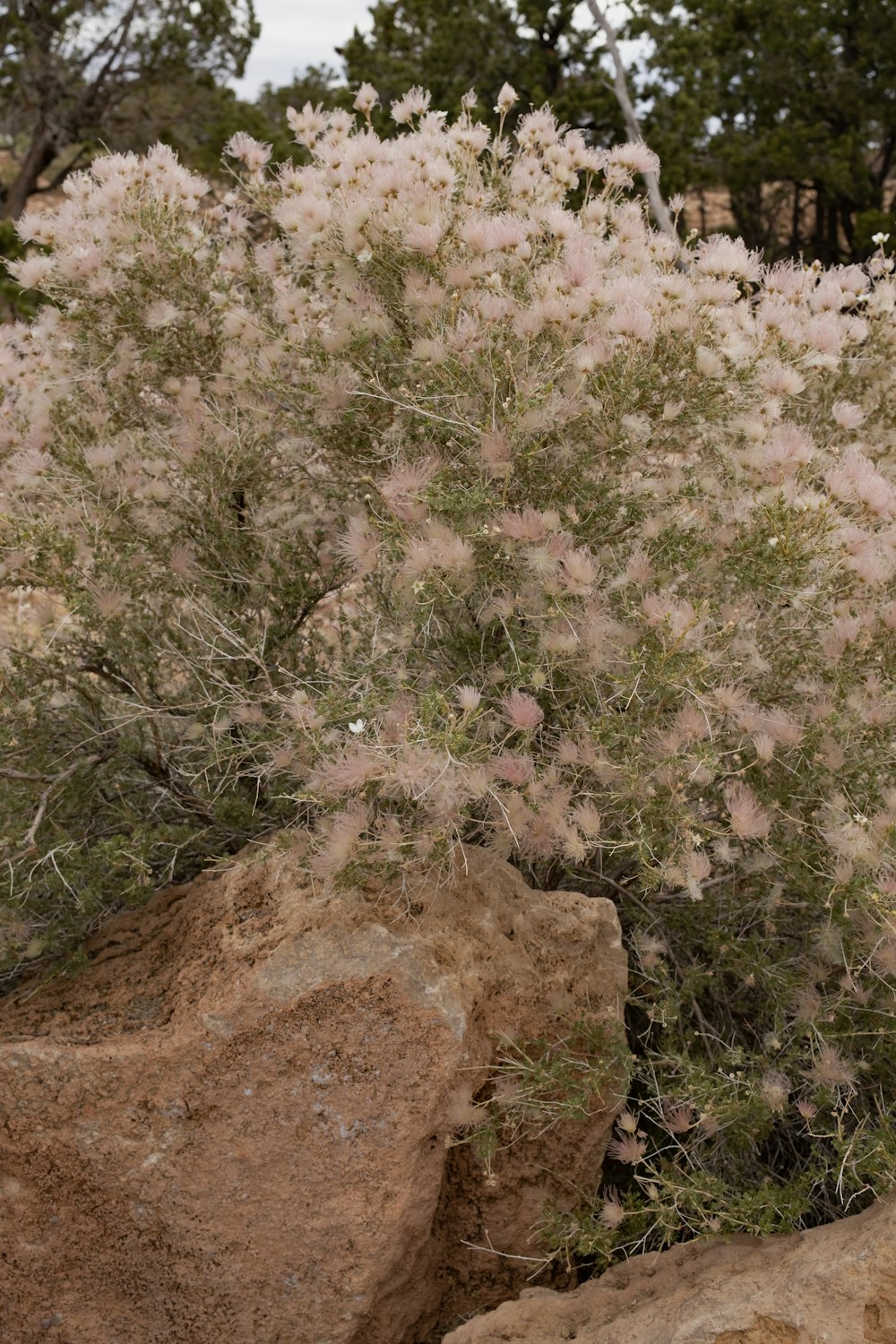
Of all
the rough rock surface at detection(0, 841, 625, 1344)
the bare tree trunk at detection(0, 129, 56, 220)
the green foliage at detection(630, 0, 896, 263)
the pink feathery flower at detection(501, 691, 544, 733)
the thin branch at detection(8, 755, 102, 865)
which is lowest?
the rough rock surface at detection(0, 841, 625, 1344)

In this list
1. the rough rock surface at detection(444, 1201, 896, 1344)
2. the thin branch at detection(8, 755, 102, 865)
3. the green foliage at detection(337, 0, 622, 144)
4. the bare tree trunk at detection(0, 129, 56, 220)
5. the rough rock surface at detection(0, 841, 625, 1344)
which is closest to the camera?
the rough rock surface at detection(444, 1201, 896, 1344)

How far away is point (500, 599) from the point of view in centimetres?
274

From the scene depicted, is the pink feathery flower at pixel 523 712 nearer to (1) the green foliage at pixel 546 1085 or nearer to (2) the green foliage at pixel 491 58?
(1) the green foliage at pixel 546 1085

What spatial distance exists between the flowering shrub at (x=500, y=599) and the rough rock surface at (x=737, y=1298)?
0.09 metres

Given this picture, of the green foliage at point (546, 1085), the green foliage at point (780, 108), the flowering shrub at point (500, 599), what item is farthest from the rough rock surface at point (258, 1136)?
the green foliage at point (780, 108)

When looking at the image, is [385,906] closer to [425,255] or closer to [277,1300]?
[277,1300]

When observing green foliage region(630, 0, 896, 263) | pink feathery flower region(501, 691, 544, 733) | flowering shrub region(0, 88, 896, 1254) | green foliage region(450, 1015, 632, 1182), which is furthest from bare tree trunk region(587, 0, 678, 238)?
green foliage region(630, 0, 896, 263)

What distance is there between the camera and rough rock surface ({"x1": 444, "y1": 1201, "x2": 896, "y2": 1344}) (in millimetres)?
2031

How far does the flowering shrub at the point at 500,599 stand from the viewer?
2557 millimetres

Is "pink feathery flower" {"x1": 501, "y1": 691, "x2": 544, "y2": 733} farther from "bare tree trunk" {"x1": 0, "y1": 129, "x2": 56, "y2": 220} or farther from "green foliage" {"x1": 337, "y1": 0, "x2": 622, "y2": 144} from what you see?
"bare tree trunk" {"x1": 0, "y1": 129, "x2": 56, "y2": 220}

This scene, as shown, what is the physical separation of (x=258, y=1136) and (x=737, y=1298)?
101 centimetres

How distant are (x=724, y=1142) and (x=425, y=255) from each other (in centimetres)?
225

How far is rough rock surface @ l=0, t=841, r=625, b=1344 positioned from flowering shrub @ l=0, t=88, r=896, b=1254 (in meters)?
0.24

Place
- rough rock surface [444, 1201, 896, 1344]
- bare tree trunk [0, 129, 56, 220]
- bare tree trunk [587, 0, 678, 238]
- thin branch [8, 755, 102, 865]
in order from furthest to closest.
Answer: bare tree trunk [0, 129, 56, 220], bare tree trunk [587, 0, 678, 238], thin branch [8, 755, 102, 865], rough rock surface [444, 1201, 896, 1344]
